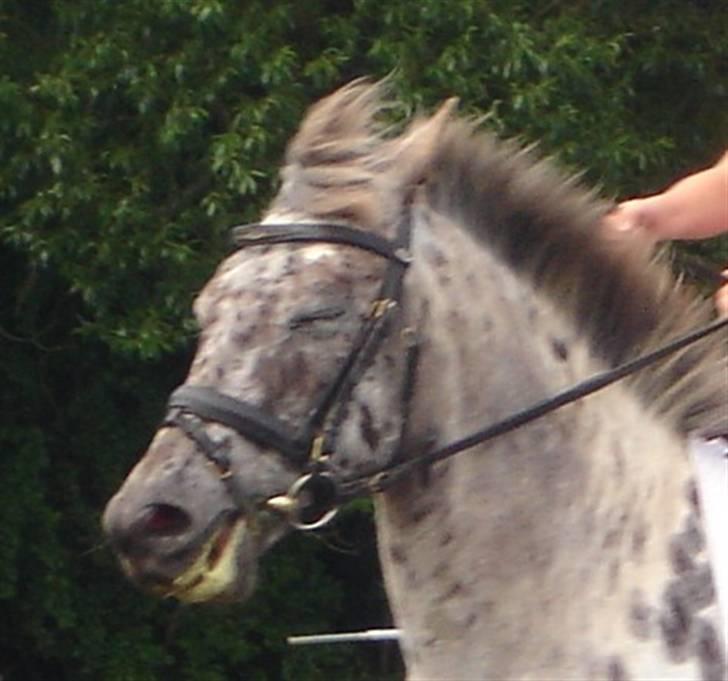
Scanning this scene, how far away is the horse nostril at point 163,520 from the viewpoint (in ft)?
10.3

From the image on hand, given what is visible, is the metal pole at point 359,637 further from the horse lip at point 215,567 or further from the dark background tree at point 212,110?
the dark background tree at point 212,110

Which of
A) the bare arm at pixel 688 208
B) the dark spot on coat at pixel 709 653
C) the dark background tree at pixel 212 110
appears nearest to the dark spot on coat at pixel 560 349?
the bare arm at pixel 688 208

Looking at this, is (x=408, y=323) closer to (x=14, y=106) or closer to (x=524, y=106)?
(x=524, y=106)

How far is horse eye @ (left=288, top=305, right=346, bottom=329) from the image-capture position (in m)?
3.24

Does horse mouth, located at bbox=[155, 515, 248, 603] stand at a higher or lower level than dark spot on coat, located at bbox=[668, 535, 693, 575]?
higher

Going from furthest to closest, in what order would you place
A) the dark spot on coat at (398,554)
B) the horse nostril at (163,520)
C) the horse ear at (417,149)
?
the horse ear at (417,149)
the dark spot on coat at (398,554)
the horse nostril at (163,520)

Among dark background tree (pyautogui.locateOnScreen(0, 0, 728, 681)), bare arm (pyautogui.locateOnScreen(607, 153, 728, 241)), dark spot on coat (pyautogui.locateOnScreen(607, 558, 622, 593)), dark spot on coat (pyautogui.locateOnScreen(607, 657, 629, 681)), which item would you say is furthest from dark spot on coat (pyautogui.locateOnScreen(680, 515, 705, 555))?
dark background tree (pyautogui.locateOnScreen(0, 0, 728, 681))

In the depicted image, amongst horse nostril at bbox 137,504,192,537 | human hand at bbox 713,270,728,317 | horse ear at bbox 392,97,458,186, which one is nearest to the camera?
horse nostril at bbox 137,504,192,537

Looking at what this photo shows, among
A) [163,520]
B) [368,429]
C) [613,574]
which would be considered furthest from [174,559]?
[613,574]

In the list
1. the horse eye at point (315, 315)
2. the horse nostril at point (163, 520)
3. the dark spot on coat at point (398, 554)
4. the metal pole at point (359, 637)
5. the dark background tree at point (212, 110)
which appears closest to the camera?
the horse nostril at point (163, 520)

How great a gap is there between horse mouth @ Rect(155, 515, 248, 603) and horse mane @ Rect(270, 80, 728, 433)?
54cm

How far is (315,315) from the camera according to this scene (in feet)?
10.7

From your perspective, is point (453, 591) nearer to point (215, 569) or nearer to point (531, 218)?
point (215, 569)

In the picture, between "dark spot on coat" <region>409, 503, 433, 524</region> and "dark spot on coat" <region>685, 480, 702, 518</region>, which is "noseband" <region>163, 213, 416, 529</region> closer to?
"dark spot on coat" <region>409, 503, 433, 524</region>
